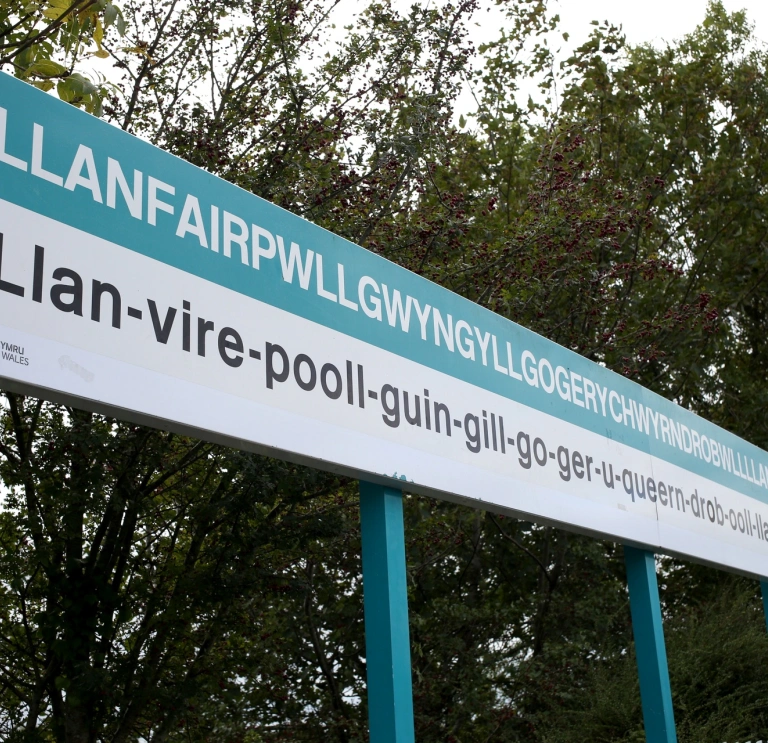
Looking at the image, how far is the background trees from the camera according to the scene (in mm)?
6621

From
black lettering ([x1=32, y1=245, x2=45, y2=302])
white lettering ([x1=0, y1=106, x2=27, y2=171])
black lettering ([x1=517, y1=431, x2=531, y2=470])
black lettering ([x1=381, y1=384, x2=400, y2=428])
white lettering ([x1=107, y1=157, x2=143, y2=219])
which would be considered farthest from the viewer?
black lettering ([x1=517, y1=431, x2=531, y2=470])

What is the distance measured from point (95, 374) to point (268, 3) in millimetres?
5829

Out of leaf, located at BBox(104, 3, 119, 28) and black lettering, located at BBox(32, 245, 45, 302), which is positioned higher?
leaf, located at BBox(104, 3, 119, 28)

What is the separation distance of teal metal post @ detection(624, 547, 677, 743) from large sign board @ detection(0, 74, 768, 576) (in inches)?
11.3

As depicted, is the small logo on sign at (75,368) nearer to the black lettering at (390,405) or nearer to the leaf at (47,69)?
the black lettering at (390,405)

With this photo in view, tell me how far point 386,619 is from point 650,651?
85.7 inches

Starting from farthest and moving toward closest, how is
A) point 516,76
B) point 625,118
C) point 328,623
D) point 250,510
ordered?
point 625,118
point 516,76
point 328,623
point 250,510

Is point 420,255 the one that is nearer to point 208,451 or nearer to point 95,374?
point 208,451

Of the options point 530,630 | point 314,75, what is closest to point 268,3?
point 314,75

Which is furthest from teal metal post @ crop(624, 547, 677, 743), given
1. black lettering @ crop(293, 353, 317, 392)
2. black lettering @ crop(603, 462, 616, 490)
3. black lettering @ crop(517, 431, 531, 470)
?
black lettering @ crop(293, 353, 317, 392)

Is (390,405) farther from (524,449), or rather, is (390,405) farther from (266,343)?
(524,449)

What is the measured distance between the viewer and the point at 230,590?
6855 mm

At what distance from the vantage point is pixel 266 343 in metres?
3.31

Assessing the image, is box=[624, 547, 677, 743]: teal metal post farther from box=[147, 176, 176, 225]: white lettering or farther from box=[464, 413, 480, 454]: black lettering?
box=[147, 176, 176, 225]: white lettering
